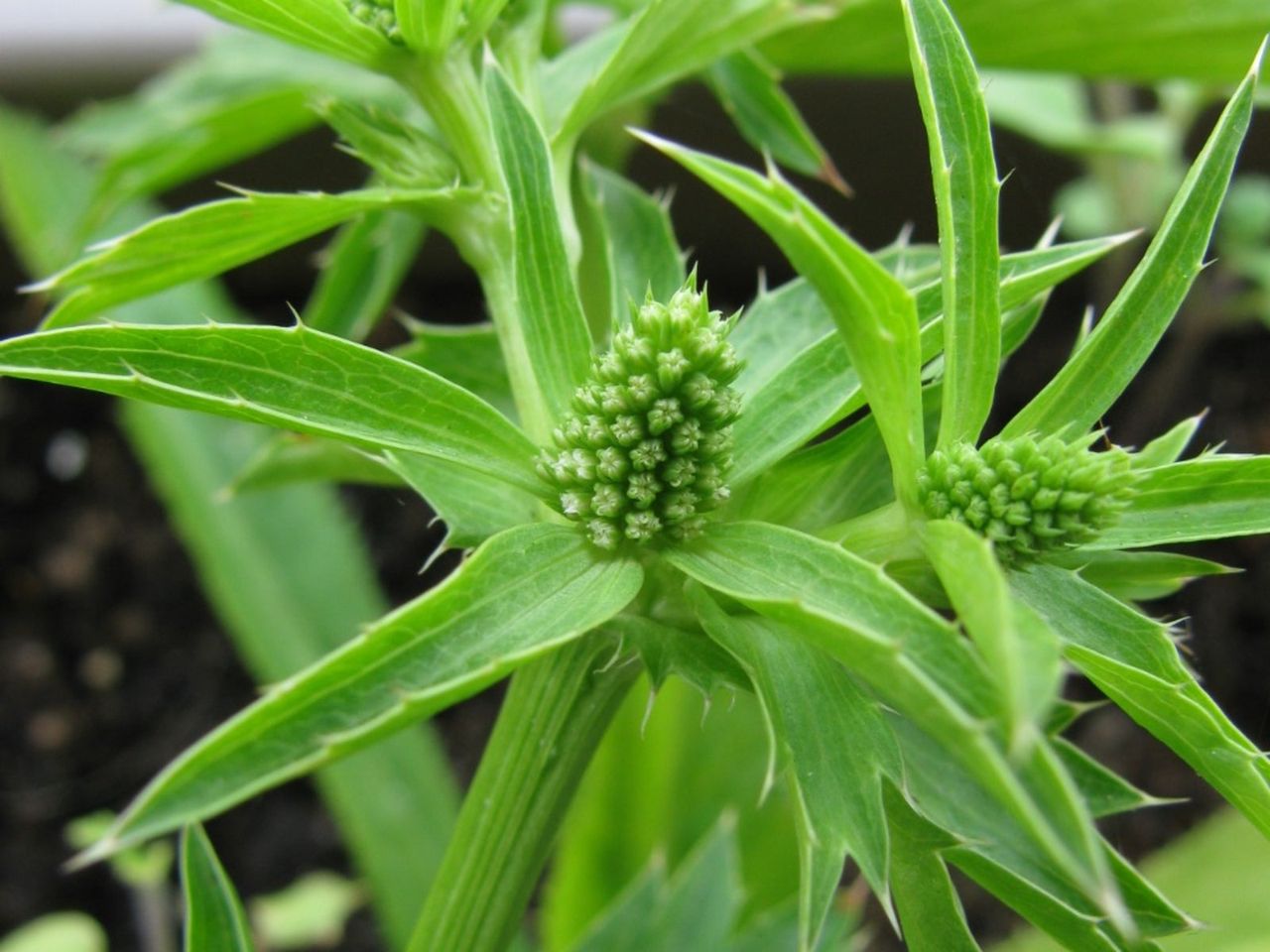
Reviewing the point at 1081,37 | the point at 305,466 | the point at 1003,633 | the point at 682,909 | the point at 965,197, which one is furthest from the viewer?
the point at 682,909

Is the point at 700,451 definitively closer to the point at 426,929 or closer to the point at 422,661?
the point at 422,661

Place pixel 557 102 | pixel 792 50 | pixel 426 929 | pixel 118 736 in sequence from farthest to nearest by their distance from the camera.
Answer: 1. pixel 118 736
2. pixel 792 50
3. pixel 557 102
4. pixel 426 929

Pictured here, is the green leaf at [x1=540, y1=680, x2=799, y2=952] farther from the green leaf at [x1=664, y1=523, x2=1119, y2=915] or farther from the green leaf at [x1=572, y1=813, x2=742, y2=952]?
the green leaf at [x1=664, y1=523, x2=1119, y2=915]

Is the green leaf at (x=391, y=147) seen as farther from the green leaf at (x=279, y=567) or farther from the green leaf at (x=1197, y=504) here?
the green leaf at (x=279, y=567)

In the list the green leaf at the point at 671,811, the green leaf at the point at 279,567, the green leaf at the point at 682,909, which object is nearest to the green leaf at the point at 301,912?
the green leaf at the point at 279,567

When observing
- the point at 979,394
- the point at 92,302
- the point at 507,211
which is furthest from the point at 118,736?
the point at 979,394

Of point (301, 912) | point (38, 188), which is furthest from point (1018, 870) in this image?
point (38, 188)

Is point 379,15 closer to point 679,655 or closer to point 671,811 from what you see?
point 679,655
